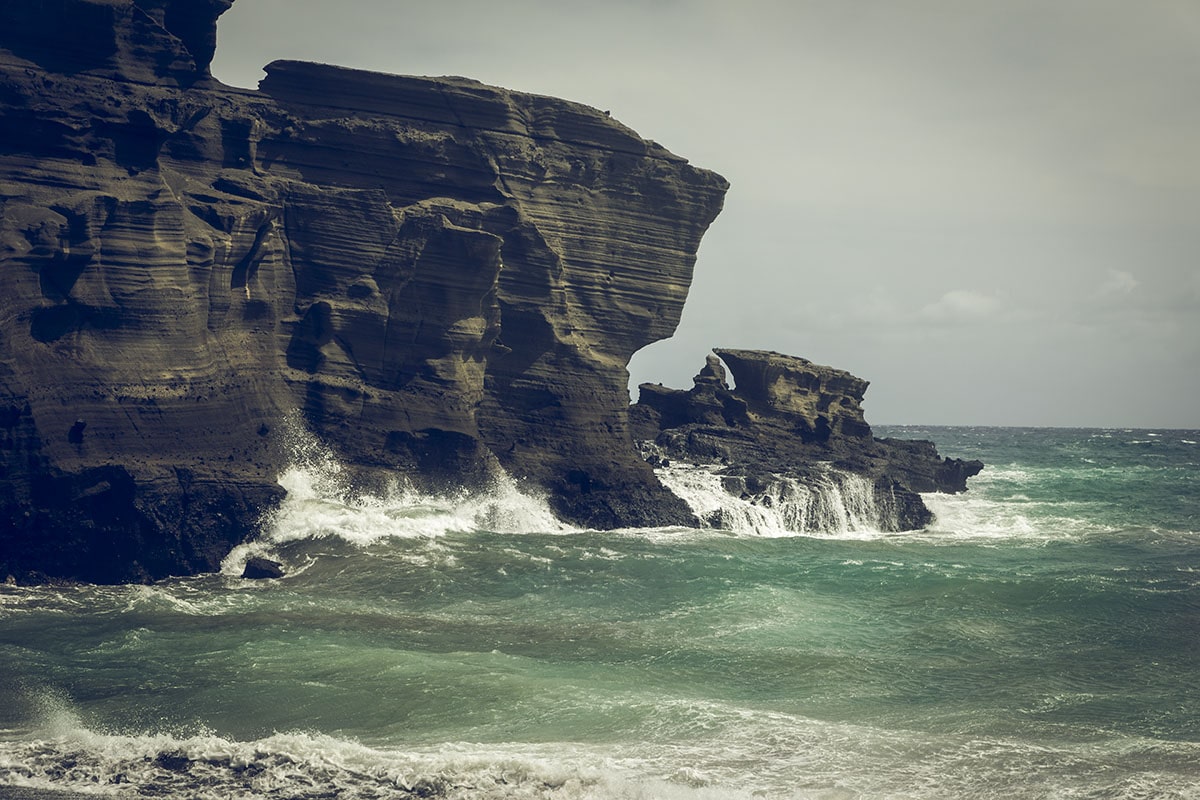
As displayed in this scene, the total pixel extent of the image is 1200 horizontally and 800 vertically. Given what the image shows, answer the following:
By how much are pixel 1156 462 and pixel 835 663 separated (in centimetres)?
7316

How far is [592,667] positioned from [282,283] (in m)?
18.6

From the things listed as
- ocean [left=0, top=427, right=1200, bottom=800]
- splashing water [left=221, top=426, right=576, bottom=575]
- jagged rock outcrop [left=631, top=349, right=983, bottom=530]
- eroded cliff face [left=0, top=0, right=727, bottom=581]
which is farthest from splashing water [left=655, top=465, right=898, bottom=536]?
splashing water [left=221, top=426, right=576, bottom=575]

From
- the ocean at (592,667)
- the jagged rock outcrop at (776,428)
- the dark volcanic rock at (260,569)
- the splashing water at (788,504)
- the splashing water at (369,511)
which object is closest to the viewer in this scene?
the ocean at (592,667)

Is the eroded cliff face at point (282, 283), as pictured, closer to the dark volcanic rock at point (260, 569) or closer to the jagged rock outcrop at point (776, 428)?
the dark volcanic rock at point (260, 569)

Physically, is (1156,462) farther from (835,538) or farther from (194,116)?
(194,116)

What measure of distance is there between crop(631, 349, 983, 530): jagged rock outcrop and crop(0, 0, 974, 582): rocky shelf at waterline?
19.4 ft

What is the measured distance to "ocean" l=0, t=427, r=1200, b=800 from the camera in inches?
757

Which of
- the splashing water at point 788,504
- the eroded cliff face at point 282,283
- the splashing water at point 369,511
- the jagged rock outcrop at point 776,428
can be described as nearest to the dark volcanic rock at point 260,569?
the splashing water at point 369,511

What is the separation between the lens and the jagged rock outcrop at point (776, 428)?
4719 centimetres

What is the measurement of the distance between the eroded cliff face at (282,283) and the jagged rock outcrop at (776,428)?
582 centimetres

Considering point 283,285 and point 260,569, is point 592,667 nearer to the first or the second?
point 260,569

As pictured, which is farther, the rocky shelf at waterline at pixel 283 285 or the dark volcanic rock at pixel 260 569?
the dark volcanic rock at pixel 260 569

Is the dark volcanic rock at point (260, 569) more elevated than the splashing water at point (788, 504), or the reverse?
the splashing water at point (788, 504)

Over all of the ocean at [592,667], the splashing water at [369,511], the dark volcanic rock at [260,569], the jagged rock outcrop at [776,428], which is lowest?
the ocean at [592,667]
